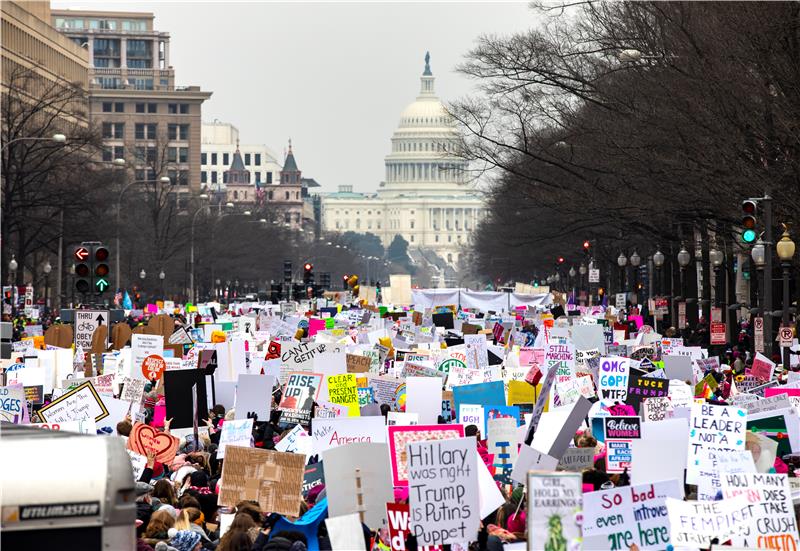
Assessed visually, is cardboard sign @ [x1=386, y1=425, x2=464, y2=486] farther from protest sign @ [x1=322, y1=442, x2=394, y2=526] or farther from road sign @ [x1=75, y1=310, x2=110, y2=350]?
road sign @ [x1=75, y1=310, x2=110, y2=350]

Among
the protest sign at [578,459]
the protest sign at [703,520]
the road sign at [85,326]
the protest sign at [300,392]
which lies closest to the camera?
the protest sign at [703,520]

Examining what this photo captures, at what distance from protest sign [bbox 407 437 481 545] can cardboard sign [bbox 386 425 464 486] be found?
6.44 ft

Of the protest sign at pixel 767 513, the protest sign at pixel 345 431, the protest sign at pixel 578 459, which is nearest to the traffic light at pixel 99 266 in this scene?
the protest sign at pixel 345 431

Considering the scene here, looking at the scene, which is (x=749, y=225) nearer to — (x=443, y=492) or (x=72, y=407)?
(x=72, y=407)

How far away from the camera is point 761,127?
30906 mm

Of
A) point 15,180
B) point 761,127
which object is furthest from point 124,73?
point 761,127

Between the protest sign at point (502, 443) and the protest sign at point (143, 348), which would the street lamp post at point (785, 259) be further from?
the protest sign at point (502, 443)

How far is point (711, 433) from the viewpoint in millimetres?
13086

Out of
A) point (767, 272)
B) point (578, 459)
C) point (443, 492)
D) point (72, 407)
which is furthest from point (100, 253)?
point (443, 492)

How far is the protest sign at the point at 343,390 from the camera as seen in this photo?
19.2 meters

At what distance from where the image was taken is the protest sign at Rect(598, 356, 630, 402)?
19.9 meters

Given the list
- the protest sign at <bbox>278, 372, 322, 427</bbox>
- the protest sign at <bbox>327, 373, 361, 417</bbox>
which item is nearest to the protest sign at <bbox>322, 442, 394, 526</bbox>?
the protest sign at <bbox>327, 373, 361, 417</bbox>

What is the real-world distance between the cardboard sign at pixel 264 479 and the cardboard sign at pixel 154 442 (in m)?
2.86

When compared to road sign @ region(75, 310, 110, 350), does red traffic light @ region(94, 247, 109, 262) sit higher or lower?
higher
